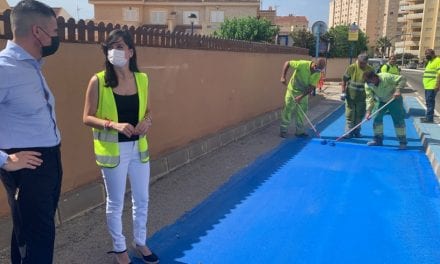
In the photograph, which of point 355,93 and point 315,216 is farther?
point 355,93

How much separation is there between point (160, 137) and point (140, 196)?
Answer: 2.82m

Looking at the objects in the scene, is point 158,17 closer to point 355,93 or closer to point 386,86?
point 355,93

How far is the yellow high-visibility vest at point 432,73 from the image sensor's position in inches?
425

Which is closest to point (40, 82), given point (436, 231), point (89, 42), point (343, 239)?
point (89, 42)

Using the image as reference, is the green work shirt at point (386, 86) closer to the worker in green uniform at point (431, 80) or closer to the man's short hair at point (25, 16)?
the worker in green uniform at point (431, 80)

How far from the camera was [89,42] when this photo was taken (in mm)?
4578

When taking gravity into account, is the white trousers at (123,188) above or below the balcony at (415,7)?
below

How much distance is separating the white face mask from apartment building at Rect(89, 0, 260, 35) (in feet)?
148

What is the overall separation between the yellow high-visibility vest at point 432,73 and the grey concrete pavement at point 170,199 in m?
4.73

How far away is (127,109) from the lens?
325cm

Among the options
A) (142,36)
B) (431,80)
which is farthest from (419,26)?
(142,36)

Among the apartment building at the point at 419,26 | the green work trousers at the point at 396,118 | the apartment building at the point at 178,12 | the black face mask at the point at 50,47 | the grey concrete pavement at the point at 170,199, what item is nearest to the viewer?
the black face mask at the point at 50,47

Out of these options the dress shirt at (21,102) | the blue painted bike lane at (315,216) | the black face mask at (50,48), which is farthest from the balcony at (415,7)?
the dress shirt at (21,102)

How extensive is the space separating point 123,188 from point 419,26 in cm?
11493
